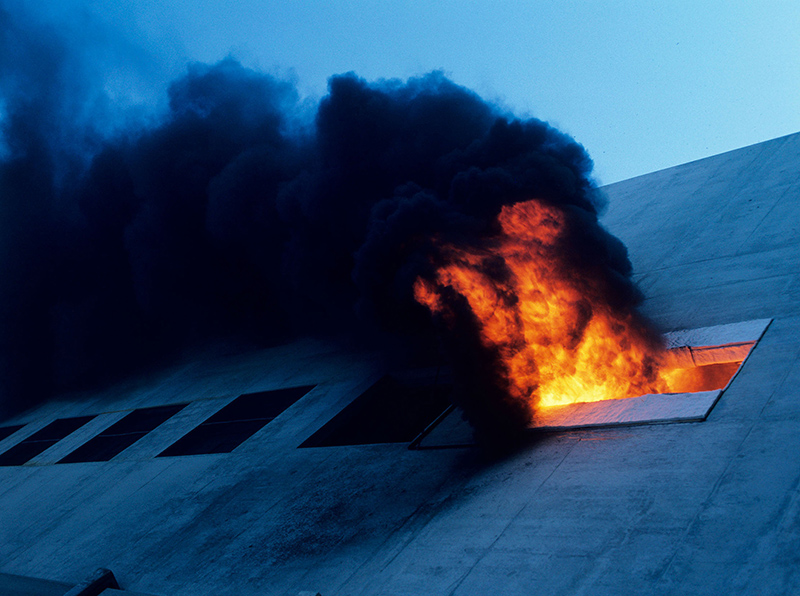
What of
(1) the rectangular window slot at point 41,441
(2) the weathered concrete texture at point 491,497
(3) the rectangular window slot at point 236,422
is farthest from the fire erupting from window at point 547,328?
(1) the rectangular window slot at point 41,441

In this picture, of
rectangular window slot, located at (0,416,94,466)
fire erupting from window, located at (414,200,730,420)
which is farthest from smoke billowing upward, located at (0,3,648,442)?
rectangular window slot, located at (0,416,94,466)

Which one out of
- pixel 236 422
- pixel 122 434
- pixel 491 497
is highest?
pixel 122 434

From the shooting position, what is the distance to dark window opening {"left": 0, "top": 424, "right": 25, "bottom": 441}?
45.7 feet

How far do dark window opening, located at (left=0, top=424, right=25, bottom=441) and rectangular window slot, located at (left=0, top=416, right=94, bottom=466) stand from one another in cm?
172

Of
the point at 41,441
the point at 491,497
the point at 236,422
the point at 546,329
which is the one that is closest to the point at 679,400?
the point at 546,329

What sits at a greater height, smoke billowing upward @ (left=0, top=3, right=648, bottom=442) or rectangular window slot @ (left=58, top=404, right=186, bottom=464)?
smoke billowing upward @ (left=0, top=3, right=648, bottom=442)

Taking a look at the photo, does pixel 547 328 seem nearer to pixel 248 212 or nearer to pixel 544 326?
pixel 544 326

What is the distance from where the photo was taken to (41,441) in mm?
12047

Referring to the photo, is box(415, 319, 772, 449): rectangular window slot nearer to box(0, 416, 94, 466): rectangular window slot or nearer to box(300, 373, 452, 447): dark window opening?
box(300, 373, 452, 447): dark window opening

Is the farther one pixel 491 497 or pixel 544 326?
pixel 544 326

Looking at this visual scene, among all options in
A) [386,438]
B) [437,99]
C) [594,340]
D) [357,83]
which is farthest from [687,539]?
[357,83]

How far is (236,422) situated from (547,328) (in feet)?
17.5

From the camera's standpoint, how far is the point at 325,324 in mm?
12633

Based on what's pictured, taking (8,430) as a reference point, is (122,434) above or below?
below
